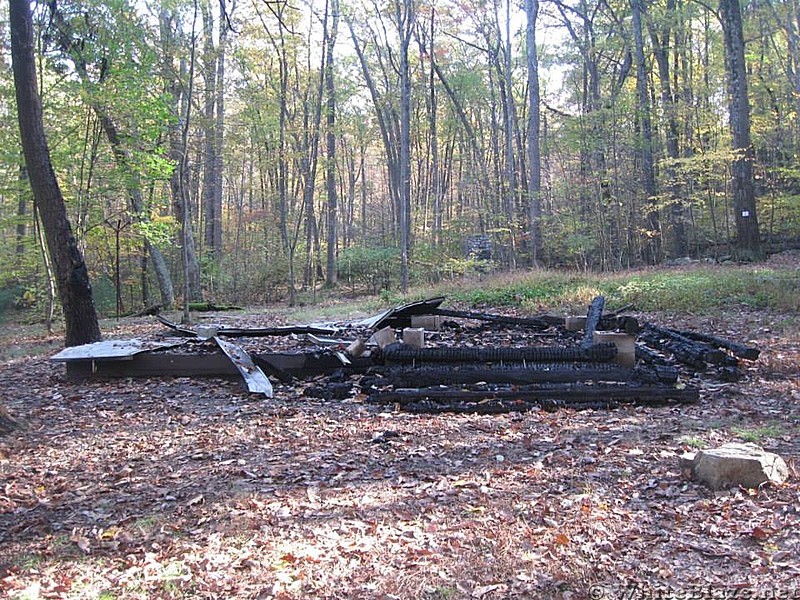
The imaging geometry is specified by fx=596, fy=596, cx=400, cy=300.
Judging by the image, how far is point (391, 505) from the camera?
3.58 metres

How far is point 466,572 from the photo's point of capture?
9.05ft

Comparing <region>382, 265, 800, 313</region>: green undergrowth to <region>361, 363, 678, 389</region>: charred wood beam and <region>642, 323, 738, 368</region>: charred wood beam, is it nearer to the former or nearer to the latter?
<region>642, 323, 738, 368</region>: charred wood beam

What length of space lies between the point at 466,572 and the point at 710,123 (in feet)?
74.3

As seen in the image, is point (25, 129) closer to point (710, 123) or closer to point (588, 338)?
point (588, 338)

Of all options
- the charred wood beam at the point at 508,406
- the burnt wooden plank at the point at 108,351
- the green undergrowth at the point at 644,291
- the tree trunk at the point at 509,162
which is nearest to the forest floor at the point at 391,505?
the charred wood beam at the point at 508,406

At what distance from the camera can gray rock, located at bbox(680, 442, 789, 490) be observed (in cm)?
350

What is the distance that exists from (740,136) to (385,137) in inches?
622

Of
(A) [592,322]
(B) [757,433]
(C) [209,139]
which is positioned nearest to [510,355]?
(A) [592,322]

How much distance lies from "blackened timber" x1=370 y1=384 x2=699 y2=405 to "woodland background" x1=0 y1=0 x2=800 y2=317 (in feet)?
25.1

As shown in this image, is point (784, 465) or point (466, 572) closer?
point (466, 572)

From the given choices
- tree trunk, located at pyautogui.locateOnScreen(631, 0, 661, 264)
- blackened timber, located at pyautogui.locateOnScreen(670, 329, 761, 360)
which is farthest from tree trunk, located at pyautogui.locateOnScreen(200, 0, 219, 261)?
tree trunk, located at pyautogui.locateOnScreen(631, 0, 661, 264)

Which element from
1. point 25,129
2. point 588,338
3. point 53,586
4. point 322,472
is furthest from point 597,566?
→ point 25,129

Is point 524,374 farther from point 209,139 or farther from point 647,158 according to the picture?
point 647,158

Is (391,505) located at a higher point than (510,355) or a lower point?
lower
